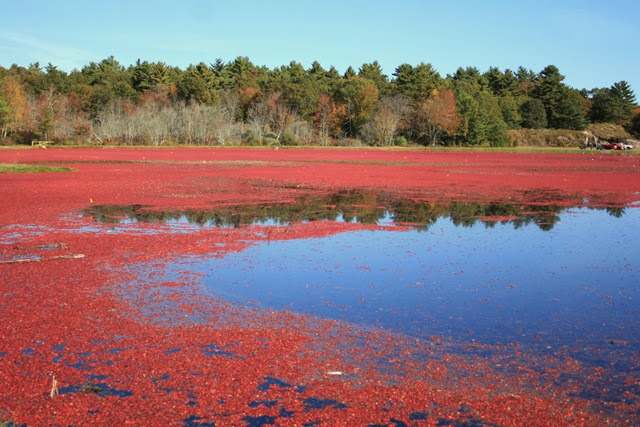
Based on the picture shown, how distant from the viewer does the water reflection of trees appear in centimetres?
1830

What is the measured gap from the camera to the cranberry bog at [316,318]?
19.9ft

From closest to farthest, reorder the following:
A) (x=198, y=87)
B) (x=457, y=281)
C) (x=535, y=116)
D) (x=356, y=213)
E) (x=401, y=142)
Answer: (x=457, y=281), (x=356, y=213), (x=401, y=142), (x=198, y=87), (x=535, y=116)

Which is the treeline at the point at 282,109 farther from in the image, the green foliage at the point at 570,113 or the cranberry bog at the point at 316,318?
the cranberry bog at the point at 316,318

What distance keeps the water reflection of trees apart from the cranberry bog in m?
0.19

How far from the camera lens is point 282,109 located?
88.0m

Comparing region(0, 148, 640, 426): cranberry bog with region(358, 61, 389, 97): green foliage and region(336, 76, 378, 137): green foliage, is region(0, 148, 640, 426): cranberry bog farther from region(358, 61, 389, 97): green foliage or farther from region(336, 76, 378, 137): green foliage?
region(358, 61, 389, 97): green foliage

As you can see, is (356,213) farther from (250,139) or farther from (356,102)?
(356,102)

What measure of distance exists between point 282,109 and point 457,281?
259 ft

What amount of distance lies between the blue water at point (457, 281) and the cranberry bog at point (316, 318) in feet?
0.17

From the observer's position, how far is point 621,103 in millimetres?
103750

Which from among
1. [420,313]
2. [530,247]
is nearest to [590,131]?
[530,247]

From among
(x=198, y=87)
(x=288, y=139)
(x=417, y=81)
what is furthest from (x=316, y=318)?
(x=417, y=81)

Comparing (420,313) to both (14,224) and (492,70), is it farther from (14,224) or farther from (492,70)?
(492,70)

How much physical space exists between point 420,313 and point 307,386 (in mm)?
3260
